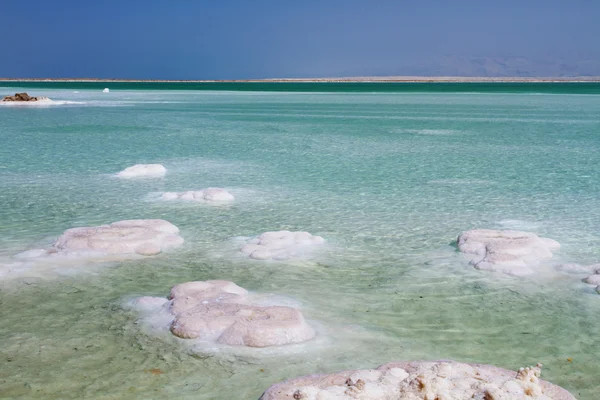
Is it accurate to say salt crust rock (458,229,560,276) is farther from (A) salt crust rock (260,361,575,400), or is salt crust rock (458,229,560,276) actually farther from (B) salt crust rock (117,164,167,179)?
(B) salt crust rock (117,164,167,179)

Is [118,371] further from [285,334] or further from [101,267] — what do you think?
[101,267]

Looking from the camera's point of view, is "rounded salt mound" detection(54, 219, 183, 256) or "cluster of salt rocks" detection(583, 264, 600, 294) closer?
"cluster of salt rocks" detection(583, 264, 600, 294)

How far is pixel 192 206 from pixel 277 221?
169 centimetres

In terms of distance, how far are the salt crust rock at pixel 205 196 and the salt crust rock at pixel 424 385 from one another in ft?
21.6

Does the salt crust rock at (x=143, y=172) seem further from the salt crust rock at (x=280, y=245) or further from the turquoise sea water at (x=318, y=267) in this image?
the salt crust rock at (x=280, y=245)

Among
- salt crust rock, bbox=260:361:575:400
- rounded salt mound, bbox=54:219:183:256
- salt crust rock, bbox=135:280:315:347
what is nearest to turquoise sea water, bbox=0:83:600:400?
salt crust rock, bbox=135:280:315:347

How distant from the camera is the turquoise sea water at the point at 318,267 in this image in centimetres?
465

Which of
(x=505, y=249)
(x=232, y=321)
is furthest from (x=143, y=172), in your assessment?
(x=232, y=321)

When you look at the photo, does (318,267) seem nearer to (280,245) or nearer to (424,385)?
(280,245)

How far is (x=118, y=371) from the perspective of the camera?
4.52 m

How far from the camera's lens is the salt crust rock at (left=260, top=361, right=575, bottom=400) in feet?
12.1

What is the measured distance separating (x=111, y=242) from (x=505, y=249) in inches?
181

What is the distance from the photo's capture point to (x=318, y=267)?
705 centimetres

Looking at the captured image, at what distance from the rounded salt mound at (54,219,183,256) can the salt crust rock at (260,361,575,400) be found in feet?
12.7
